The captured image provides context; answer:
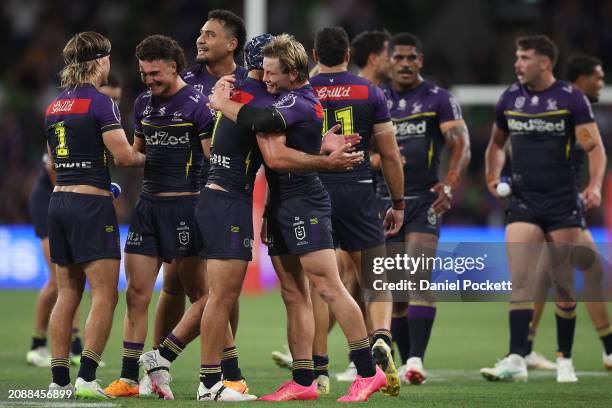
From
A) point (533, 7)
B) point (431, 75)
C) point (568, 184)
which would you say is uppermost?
point (533, 7)

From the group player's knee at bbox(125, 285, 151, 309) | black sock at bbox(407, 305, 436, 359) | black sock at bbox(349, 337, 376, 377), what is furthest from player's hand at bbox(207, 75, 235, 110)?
A: black sock at bbox(407, 305, 436, 359)

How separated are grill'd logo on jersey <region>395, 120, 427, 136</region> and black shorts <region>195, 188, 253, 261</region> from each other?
108 inches

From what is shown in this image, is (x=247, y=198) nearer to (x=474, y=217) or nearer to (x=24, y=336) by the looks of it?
(x=24, y=336)

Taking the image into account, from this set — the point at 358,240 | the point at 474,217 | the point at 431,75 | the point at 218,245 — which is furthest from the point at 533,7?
the point at 218,245

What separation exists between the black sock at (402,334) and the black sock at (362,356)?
232 centimetres

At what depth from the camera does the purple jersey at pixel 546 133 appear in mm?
9500

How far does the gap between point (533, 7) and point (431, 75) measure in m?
3.10

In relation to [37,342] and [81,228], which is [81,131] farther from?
[37,342]

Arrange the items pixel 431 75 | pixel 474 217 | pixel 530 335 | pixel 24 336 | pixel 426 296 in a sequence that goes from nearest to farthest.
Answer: pixel 426 296, pixel 530 335, pixel 24 336, pixel 474 217, pixel 431 75

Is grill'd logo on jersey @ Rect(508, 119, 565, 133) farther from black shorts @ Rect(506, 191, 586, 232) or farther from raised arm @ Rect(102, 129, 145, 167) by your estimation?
raised arm @ Rect(102, 129, 145, 167)

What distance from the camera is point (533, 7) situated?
2336 centimetres

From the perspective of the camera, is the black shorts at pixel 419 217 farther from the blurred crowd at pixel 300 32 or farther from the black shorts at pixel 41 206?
the blurred crowd at pixel 300 32

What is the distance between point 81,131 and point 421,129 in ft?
10.7

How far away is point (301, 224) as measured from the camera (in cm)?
733
